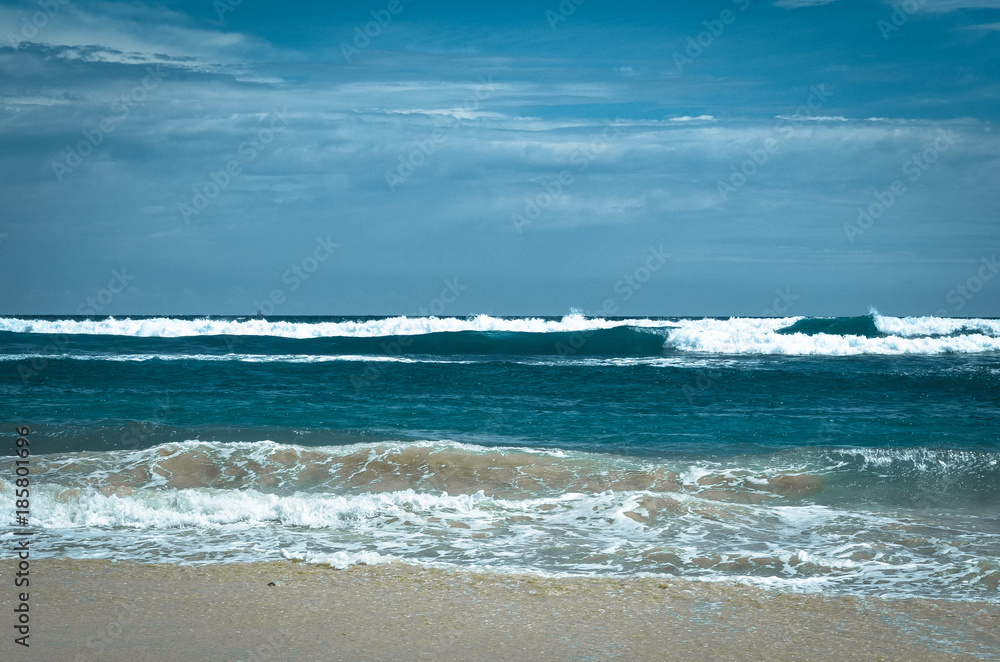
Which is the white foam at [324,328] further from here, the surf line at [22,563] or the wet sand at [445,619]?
the wet sand at [445,619]

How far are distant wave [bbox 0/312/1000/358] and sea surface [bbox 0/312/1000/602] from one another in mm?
8644

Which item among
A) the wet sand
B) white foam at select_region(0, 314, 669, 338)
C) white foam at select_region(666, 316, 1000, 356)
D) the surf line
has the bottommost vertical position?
the wet sand

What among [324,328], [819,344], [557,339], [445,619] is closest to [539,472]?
[445,619]

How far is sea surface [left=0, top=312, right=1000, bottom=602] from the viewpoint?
5.80 meters

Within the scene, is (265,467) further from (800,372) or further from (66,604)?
(800,372)

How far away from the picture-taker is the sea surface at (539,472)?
580 centimetres

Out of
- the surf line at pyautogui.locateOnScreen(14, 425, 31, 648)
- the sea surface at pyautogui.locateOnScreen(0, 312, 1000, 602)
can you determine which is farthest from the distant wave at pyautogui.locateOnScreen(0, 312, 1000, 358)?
the surf line at pyautogui.locateOnScreen(14, 425, 31, 648)

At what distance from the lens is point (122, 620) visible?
14.2 ft

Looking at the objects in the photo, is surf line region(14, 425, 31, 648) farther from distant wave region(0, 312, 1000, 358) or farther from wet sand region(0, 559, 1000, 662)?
distant wave region(0, 312, 1000, 358)

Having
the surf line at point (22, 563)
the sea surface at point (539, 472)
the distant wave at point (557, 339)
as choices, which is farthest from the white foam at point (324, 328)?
the surf line at point (22, 563)

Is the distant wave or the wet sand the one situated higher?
the distant wave

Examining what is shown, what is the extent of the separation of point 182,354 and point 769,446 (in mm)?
23927

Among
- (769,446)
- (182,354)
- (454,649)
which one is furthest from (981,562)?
(182,354)

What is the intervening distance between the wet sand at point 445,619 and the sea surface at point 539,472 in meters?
0.37
